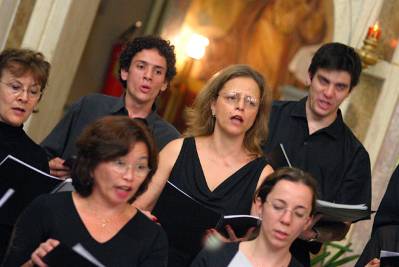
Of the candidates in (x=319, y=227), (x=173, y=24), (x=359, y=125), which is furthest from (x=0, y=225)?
(x=173, y=24)

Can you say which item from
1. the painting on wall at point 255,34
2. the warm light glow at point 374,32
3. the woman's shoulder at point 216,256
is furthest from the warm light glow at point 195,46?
the woman's shoulder at point 216,256

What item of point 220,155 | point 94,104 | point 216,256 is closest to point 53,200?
point 216,256

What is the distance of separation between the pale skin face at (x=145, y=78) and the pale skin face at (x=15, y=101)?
27.2 inches

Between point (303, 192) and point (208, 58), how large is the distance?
1112cm

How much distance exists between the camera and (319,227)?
4.62 meters

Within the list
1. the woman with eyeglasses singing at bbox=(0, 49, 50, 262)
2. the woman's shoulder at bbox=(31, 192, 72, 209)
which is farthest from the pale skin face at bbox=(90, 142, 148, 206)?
the woman with eyeglasses singing at bbox=(0, 49, 50, 262)

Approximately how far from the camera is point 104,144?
3844 millimetres

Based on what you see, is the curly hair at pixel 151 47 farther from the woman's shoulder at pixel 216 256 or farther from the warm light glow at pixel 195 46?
the warm light glow at pixel 195 46

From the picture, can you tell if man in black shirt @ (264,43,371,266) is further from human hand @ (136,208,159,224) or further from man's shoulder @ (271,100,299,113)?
human hand @ (136,208,159,224)

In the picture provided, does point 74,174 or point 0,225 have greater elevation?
point 74,174

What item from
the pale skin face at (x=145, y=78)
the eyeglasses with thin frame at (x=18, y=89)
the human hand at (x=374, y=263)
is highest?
the pale skin face at (x=145, y=78)

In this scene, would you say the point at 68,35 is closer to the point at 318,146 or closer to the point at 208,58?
the point at 318,146

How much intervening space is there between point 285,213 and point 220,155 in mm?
712

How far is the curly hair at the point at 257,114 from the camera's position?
187 inches
